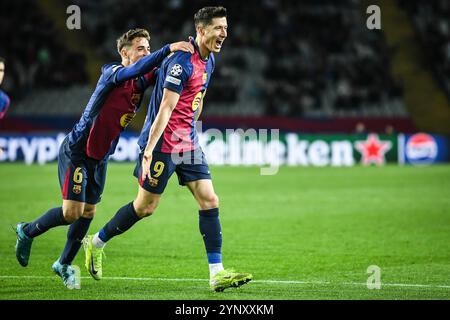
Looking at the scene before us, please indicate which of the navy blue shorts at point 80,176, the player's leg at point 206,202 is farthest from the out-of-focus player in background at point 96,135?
the player's leg at point 206,202

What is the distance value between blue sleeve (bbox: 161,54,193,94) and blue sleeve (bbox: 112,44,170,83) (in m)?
0.11

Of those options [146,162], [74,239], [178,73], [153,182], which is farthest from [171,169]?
[74,239]

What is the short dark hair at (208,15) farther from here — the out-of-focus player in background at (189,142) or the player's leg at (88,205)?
the player's leg at (88,205)

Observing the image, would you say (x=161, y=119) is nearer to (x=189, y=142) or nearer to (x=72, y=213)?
(x=189, y=142)

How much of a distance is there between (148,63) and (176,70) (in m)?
0.23

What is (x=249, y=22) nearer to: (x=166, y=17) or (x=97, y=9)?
(x=166, y=17)

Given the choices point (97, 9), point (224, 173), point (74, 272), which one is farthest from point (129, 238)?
point (97, 9)

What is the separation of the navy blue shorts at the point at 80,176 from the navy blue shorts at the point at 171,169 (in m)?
0.59

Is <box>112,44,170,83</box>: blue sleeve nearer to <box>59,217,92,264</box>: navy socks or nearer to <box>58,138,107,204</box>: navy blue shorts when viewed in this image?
<box>58,138,107,204</box>: navy blue shorts

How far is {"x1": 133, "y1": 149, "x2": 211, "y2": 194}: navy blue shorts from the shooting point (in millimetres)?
7445

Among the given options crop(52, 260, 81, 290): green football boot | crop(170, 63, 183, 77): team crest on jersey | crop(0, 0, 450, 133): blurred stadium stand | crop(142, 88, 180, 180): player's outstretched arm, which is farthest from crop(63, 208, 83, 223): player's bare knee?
crop(0, 0, 450, 133): blurred stadium stand

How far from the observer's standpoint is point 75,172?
7.74m

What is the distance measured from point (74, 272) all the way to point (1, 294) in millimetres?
795

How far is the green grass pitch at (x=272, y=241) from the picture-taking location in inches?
296
